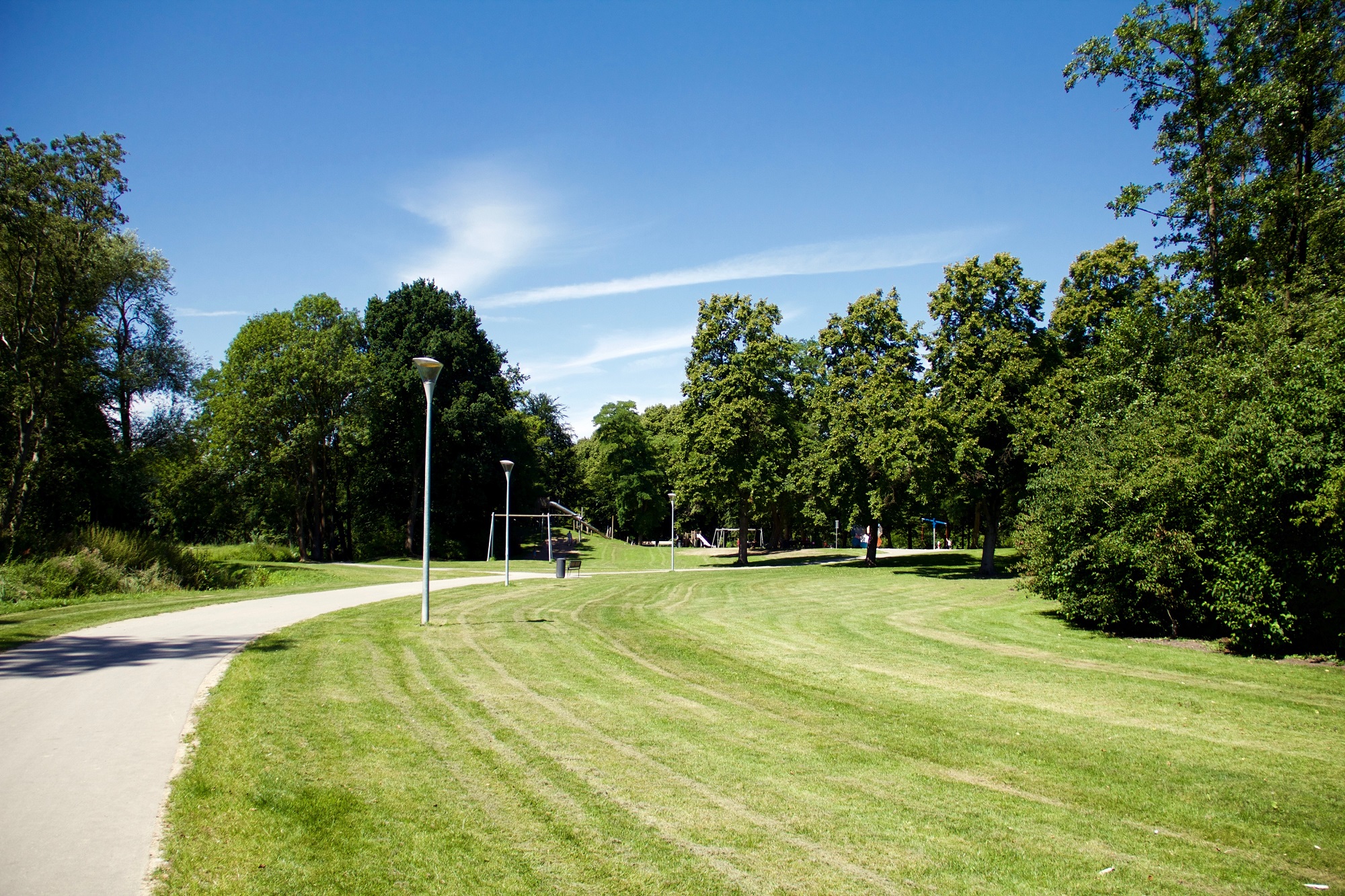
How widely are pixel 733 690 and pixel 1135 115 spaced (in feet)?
64.1

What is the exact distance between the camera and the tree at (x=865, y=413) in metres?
32.6

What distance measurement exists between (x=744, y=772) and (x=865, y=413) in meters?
29.0

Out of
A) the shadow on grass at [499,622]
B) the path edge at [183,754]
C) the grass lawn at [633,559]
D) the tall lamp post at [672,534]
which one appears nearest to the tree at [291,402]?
the grass lawn at [633,559]

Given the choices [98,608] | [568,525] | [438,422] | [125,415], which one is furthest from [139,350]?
[568,525]

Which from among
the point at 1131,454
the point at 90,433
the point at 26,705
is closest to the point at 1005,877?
the point at 26,705

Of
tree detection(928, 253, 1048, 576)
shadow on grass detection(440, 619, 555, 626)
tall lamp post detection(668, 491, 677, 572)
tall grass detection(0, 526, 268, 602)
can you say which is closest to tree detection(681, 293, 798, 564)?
tall lamp post detection(668, 491, 677, 572)

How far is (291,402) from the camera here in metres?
40.9

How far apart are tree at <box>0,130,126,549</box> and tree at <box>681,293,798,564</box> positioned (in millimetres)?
26301

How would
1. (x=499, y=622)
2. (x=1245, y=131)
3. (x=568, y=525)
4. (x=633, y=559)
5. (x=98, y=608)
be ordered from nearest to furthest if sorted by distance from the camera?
(x=499, y=622) → (x=98, y=608) → (x=1245, y=131) → (x=633, y=559) → (x=568, y=525)

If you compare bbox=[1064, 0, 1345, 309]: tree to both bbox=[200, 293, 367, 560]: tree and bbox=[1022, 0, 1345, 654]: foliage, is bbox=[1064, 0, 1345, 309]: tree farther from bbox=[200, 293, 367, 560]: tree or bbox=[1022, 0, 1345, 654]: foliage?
bbox=[200, 293, 367, 560]: tree

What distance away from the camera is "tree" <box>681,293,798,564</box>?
3844cm

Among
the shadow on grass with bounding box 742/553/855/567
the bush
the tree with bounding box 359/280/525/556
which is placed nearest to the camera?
the bush

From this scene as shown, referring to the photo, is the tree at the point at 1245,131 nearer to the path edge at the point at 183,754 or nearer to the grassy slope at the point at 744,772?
the grassy slope at the point at 744,772

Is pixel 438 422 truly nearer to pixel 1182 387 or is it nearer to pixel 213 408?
pixel 213 408
